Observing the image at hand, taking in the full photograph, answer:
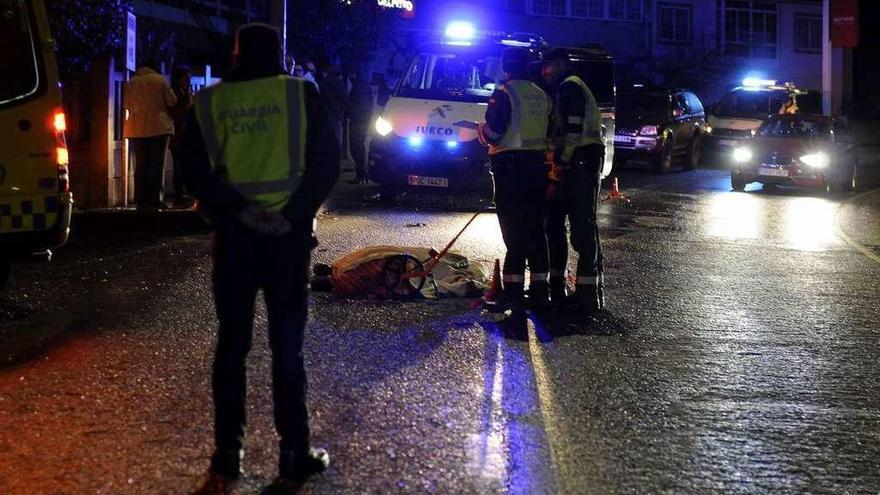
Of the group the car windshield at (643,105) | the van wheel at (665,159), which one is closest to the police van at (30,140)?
the car windshield at (643,105)

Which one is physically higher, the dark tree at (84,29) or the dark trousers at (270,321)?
the dark tree at (84,29)

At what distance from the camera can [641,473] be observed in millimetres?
5227

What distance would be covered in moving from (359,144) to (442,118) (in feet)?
13.5

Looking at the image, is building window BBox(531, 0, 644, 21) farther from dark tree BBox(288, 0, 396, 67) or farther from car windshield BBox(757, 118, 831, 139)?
car windshield BBox(757, 118, 831, 139)

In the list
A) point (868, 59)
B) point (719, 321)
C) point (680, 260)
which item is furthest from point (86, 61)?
point (868, 59)

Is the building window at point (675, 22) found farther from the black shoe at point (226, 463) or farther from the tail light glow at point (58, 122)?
the black shoe at point (226, 463)

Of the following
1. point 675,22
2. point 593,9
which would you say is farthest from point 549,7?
point 675,22

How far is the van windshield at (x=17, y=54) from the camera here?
822 centimetres

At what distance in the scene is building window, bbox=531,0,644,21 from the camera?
43.5 meters

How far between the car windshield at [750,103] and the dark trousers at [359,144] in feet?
37.7

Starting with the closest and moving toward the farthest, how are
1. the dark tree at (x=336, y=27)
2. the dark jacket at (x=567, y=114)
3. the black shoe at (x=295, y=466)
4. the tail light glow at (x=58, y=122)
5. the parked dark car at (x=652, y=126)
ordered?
the black shoe at (x=295, y=466), the tail light glow at (x=58, y=122), the dark jacket at (x=567, y=114), the parked dark car at (x=652, y=126), the dark tree at (x=336, y=27)

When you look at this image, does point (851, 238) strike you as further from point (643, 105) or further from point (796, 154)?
point (643, 105)

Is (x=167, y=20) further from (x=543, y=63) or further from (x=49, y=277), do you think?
(x=543, y=63)

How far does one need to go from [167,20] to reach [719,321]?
23097 mm
